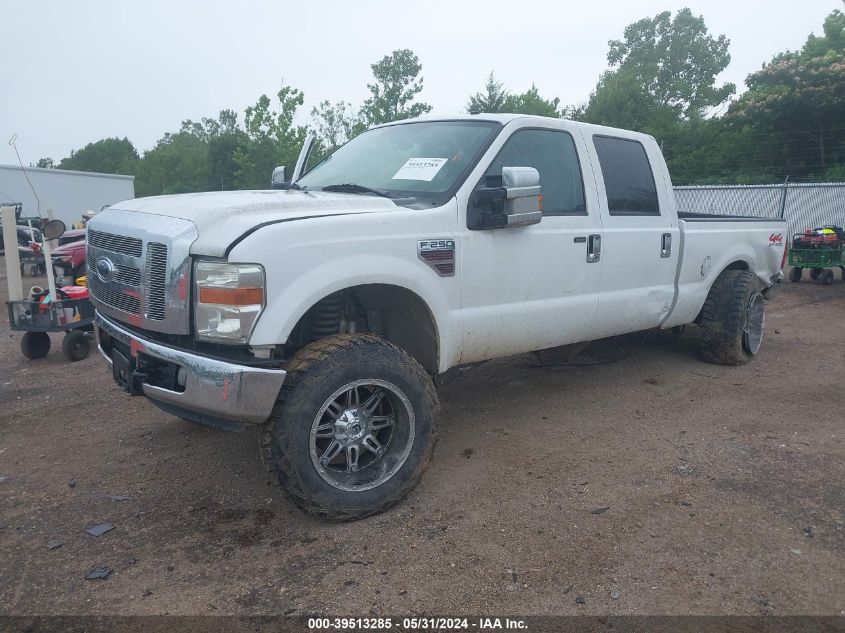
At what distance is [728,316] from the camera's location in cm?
596

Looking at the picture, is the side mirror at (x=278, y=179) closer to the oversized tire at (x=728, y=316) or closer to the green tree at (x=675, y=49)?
the oversized tire at (x=728, y=316)

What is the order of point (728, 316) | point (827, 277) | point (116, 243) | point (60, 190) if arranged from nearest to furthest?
point (116, 243), point (728, 316), point (827, 277), point (60, 190)

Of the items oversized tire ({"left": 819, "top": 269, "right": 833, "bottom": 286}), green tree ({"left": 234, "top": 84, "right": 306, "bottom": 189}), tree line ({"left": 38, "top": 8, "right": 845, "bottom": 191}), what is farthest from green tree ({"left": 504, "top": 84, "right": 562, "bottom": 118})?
oversized tire ({"left": 819, "top": 269, "right": 833, "bottom": 286})

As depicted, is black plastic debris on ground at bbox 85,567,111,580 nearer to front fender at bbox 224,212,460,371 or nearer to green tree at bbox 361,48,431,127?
front fender at bbox 224,212,460,371

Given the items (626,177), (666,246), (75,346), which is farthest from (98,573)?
(75,346)

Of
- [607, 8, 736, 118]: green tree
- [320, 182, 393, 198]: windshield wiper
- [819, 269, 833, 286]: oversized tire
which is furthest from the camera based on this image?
[607, 8, 736, 118]: green tree

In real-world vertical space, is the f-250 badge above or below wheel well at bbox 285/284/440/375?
above

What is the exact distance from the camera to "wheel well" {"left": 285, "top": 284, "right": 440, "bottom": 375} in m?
3.57

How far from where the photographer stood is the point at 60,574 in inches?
116

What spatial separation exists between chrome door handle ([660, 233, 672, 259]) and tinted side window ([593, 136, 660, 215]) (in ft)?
0.65

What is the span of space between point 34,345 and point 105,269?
4519mm

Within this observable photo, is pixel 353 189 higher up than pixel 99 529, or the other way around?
pixel 353 189

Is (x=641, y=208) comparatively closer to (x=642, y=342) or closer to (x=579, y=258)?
(x=579, y=258)

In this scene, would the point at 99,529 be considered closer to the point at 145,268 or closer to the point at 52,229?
the point at 145,268
